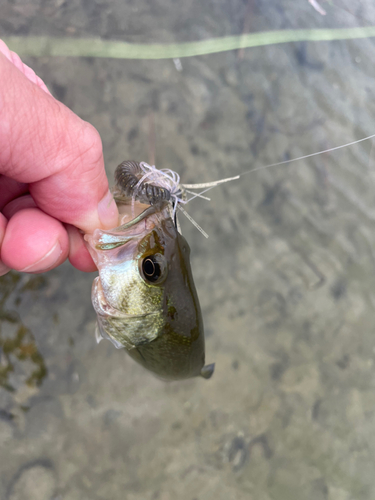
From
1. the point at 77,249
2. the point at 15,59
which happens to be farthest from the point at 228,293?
the point at 15,59

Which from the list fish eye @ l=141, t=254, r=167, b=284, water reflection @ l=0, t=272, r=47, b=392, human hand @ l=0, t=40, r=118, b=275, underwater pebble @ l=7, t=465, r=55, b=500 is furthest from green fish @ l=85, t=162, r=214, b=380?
underwater pebble @ l=7, t=465, r=55, b=500

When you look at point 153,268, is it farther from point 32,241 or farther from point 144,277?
point 32,241

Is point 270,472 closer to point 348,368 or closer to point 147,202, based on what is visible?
point 348,368

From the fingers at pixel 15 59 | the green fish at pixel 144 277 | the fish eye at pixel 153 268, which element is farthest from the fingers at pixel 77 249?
the fingers at pixel 15 59

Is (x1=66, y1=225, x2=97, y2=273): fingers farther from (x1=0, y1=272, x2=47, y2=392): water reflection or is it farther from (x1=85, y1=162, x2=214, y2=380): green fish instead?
(x1=0, y1=272, x2=47, y2=392): water reflection

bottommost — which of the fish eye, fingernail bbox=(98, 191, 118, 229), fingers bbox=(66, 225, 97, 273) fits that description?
fingers bbox=(66, 225, 97, 273)

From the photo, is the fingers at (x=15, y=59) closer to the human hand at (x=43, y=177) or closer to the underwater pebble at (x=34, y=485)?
the human hand at (x=43, y=177)

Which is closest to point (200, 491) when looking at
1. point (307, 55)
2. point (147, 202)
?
point (147, 202)
